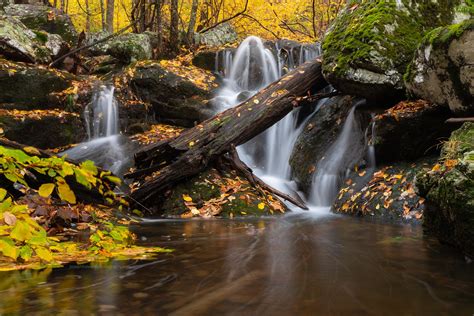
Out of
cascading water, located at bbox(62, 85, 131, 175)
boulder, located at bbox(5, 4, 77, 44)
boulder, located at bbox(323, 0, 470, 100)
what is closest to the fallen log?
boulder, located at bbox(323, 0, 470, 100)

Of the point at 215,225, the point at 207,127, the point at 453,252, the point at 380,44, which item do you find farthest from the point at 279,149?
the point at 453,252

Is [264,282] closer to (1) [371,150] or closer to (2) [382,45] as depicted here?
(1) [371,150]

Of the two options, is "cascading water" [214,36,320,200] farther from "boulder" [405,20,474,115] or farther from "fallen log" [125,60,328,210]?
"boulder" [405,20,474,115]

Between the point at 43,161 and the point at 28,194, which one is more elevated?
the point at 43,161

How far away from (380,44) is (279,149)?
3526 millimetres

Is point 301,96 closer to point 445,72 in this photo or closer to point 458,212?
point 445,72

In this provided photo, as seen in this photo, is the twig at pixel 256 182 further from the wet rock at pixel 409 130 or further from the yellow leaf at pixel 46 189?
the yellow leaf at pixel 46 189

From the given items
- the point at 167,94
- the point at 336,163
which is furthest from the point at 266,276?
the point at 167,94

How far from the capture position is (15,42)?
1077 centimetres

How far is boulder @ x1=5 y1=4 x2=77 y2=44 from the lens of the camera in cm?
1409

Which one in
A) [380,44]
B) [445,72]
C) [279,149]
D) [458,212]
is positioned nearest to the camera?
[458,212]

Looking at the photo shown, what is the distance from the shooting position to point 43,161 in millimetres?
2654

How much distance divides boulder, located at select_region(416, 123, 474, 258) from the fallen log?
379 cm

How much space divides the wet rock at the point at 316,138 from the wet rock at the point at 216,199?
1.18 meters
